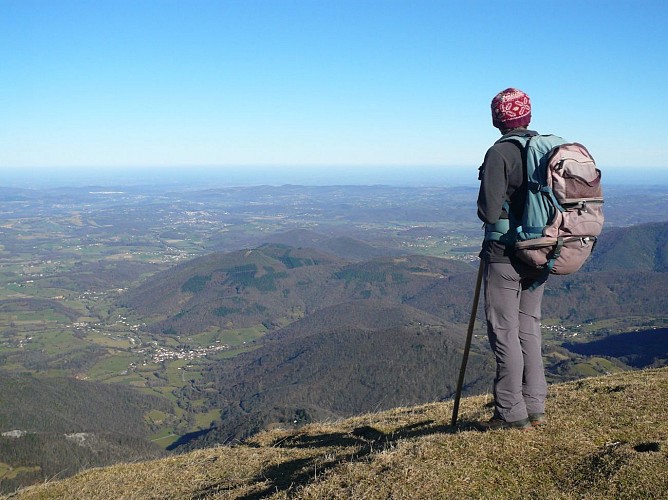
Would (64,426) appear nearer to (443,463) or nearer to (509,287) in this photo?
(443,463)

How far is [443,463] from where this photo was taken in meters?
6.79

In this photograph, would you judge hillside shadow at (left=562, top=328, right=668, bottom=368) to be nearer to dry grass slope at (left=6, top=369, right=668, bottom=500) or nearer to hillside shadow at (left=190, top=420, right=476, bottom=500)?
dry grass slope at (left=6, top=369, right=668, bottom=500)

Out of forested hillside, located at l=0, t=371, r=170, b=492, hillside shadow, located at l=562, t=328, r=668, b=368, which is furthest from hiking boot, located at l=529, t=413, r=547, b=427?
hillside shadow, located at l=562, t=328, r=668, b=368

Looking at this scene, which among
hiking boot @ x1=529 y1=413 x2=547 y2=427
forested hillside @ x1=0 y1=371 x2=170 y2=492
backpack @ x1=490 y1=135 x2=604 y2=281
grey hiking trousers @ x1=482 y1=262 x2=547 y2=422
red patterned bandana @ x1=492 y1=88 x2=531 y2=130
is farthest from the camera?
forested hillside @ x1=0 y1=371 x2=170 y2=492

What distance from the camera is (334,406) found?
112 meters

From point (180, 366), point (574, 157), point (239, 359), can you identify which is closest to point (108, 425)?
point (180, 366)

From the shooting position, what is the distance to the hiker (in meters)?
6.91

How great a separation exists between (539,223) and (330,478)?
4443 mm

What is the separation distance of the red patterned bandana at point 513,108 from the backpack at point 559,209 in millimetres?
751

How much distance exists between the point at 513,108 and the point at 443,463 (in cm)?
513

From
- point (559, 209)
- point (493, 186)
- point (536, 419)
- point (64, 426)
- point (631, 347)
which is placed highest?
point (493, 186)

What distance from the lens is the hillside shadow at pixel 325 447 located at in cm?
752

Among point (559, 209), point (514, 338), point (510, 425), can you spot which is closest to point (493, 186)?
point (559, 209)

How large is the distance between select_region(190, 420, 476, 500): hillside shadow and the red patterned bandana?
4808 millimetres
